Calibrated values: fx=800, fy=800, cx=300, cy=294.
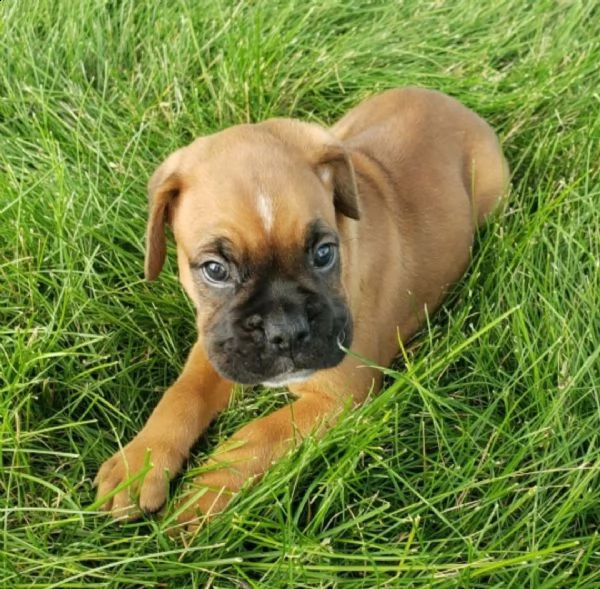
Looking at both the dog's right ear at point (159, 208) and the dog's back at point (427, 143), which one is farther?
the dog's back at point (427, 143)

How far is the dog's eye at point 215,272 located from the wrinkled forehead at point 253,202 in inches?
3.1

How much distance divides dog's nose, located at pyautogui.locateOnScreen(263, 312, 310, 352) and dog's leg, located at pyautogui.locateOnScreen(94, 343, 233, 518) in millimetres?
660

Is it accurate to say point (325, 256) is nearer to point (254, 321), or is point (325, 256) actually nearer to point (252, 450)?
point (254, 321)

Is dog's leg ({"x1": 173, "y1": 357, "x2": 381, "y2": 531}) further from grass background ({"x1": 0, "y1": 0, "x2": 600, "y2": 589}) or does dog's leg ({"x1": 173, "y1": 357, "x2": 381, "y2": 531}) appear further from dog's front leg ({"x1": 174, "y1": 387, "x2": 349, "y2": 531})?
grass background ({"x1": 0, "y1": 0, "x2": 600, "y2": 589})

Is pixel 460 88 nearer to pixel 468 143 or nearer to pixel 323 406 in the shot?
pixel 468 143

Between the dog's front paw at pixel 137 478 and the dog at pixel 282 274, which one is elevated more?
the dog at pixel 282 274

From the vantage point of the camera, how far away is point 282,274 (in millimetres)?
3229

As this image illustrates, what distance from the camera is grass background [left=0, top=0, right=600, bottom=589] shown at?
10.4ft

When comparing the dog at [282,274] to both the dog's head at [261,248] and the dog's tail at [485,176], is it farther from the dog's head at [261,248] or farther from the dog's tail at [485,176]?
the dog's tail at [485,176]

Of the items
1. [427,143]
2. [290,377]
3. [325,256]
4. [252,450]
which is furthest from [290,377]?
[427,143]

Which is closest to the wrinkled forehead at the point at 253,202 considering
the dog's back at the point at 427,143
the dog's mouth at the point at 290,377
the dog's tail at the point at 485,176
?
the dog's mouth at the point at 290,377

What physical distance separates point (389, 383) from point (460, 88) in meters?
2.58

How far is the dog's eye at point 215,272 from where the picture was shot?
332 centimetres

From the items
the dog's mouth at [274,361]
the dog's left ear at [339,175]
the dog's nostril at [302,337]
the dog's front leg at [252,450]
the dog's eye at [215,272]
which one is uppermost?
the dog's left ear at [339,175]
